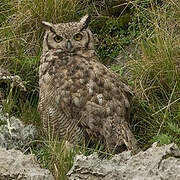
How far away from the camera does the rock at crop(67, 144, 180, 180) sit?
229 centimetres

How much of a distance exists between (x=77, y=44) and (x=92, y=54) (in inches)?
7.4

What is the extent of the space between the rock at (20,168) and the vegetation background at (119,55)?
147mm

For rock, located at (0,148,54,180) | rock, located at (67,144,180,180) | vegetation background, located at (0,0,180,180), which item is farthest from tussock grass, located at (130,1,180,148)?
rock, located at (0,148,54,180)

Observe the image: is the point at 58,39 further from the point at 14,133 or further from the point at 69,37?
the point at 14,133

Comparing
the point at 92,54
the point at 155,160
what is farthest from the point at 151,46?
the point at 155,160

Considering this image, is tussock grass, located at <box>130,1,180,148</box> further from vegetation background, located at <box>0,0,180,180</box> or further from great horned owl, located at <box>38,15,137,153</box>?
great horned owl, located at <box>38,15,137,153</box>

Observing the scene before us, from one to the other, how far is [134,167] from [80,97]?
1258 mm

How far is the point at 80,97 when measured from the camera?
141 inches

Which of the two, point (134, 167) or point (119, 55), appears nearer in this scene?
point (134, 167)

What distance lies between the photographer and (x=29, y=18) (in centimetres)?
480

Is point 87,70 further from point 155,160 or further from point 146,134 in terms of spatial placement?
point 155,160

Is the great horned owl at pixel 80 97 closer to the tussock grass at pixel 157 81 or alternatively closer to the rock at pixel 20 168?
the tussock grass at pixel 157 81

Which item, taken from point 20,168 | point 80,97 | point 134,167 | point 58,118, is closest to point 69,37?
point 80,97

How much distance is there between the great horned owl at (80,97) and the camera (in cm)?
353
